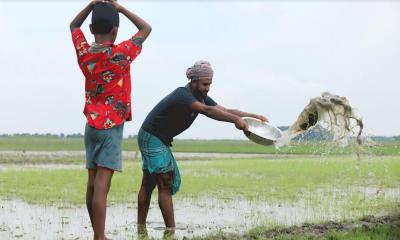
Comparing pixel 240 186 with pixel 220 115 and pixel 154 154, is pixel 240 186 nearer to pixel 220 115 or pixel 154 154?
pixel 154 154

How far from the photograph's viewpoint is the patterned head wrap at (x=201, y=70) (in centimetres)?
443

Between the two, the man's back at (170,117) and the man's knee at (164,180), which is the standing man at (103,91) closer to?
the man's back at (170,117)

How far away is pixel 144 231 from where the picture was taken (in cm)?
480

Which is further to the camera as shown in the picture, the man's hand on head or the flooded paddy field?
the flooded paddy field

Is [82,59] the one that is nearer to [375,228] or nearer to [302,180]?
[375,228]

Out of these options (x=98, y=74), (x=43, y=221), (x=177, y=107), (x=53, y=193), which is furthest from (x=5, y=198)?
(x=98, y=74)

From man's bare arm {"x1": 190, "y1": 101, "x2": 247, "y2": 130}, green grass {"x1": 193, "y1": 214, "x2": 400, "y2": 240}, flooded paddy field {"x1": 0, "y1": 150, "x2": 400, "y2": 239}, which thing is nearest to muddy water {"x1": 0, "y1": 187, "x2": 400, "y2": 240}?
flooded paddy field {"x1": 0, "y1": 150, "x2": 400, "y2": 239}

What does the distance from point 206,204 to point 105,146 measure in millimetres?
3911

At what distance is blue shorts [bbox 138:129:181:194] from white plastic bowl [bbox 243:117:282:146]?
27.4 inches

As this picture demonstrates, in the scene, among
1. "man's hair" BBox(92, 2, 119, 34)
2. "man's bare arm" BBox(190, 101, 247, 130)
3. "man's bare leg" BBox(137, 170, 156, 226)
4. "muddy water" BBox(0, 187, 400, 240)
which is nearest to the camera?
"man's hair" BBox(92, 2, 119, 34)

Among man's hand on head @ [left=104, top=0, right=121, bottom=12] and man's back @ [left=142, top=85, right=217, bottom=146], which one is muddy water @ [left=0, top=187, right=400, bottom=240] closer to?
man's back @ [left=142, top=85, right=217, bottom=146]

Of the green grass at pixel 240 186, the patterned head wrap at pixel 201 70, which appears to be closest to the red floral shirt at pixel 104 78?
the patterned head wrap at pixel 201 70

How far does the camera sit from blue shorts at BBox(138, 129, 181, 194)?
4578 mm

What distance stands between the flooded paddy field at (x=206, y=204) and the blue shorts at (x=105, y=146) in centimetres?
132
